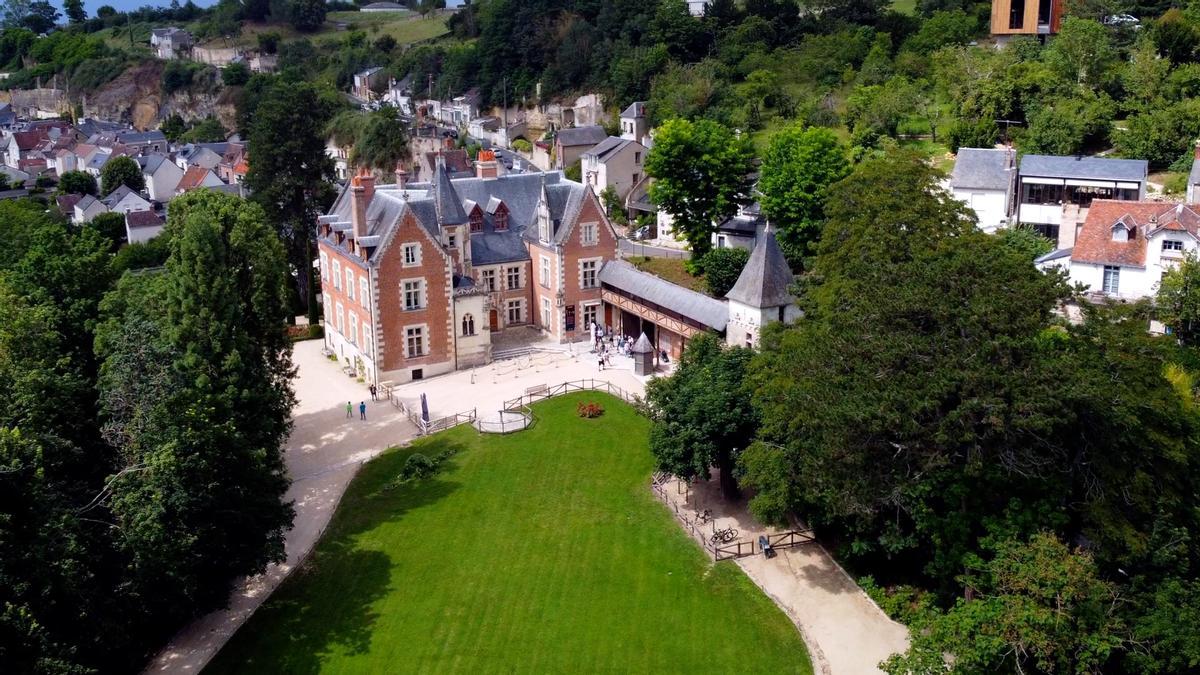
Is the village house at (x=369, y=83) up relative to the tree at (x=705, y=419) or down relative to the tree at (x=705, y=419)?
up

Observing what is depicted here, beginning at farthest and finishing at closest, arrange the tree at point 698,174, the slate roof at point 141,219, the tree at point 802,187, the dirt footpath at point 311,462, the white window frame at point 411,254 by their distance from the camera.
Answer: the slate roof at point 141,219 < the tree at point 698,174 < the tree at point 802,187 < the white window frame at point 411,254 < the dirt footpath at point 311,462

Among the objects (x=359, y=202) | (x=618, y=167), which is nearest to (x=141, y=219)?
(x=618, y=167)

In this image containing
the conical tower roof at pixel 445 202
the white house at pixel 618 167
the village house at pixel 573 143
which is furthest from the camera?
the village house at pixel 573 143

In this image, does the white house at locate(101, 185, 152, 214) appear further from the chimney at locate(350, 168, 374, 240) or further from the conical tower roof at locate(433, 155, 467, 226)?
the conical tower roof at locate(433, 155, 467, 226)

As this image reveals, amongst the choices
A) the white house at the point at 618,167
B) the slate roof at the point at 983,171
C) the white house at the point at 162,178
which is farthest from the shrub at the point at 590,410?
the white house at the point at 162,178

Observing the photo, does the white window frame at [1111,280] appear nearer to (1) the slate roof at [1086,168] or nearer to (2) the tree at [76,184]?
(1) the slate roof at [1086,168]

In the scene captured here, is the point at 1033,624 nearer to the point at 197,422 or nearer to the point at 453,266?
the point at 197,422

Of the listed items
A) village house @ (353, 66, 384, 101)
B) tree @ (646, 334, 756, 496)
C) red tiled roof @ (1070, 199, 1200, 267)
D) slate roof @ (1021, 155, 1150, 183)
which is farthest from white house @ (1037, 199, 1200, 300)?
village house @ (353, 66, 384, 101)
